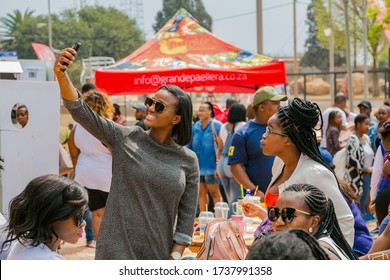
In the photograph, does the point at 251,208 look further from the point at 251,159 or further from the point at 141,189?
the point at 251,159

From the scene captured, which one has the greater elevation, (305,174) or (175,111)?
(175,111)

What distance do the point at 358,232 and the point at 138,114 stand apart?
7176 millimetres

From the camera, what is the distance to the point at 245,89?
627 inches

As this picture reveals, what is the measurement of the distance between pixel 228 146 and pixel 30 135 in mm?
3728

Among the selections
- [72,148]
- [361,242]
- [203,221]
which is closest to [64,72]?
[361,242]

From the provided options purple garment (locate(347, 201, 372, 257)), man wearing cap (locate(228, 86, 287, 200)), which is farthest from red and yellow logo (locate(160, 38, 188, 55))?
purple garment (locate(347, 201, 372, 257))

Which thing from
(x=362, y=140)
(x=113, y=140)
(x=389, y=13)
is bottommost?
(x=362, y=140)

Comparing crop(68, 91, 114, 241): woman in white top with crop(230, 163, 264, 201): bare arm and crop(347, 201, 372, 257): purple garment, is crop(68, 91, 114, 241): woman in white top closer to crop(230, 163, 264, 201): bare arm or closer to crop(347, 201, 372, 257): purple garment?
crop(230, 163, 264, 201): bare arm

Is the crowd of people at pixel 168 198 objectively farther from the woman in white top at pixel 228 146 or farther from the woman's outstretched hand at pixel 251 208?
the woman in white top at pixel 228 146

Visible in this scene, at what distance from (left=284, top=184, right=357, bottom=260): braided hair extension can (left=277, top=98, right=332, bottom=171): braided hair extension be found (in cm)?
81

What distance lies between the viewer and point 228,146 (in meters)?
10.3

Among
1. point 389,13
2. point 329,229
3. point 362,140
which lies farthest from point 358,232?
point 389,13
